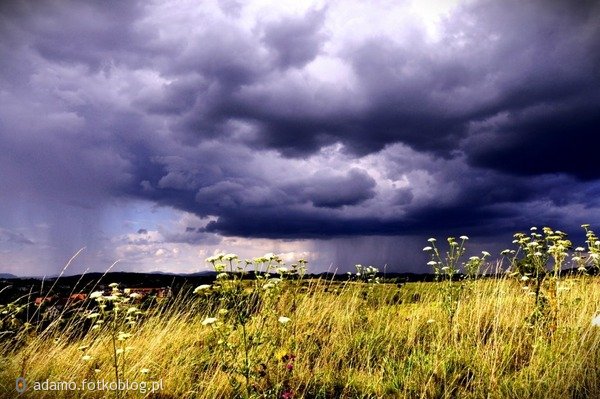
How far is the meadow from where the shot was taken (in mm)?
3604

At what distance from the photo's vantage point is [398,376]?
400cm

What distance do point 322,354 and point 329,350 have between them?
0.50ft

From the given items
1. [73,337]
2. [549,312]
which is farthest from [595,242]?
[73,337]

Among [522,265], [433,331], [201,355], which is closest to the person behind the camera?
[201,355]

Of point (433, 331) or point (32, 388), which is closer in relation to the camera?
point (32, 388)

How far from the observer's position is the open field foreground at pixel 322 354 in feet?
11.8

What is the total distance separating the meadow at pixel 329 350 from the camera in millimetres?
3604

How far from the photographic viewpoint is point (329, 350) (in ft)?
15.3

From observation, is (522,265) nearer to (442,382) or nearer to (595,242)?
(595,242)

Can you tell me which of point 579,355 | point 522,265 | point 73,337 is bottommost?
point 73,337

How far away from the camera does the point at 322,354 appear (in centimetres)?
453

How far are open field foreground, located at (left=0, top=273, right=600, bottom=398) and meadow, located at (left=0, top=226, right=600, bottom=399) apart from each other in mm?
19

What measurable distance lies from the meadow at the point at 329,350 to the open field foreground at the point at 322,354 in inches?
0.8

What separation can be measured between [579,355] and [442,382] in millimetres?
1272
